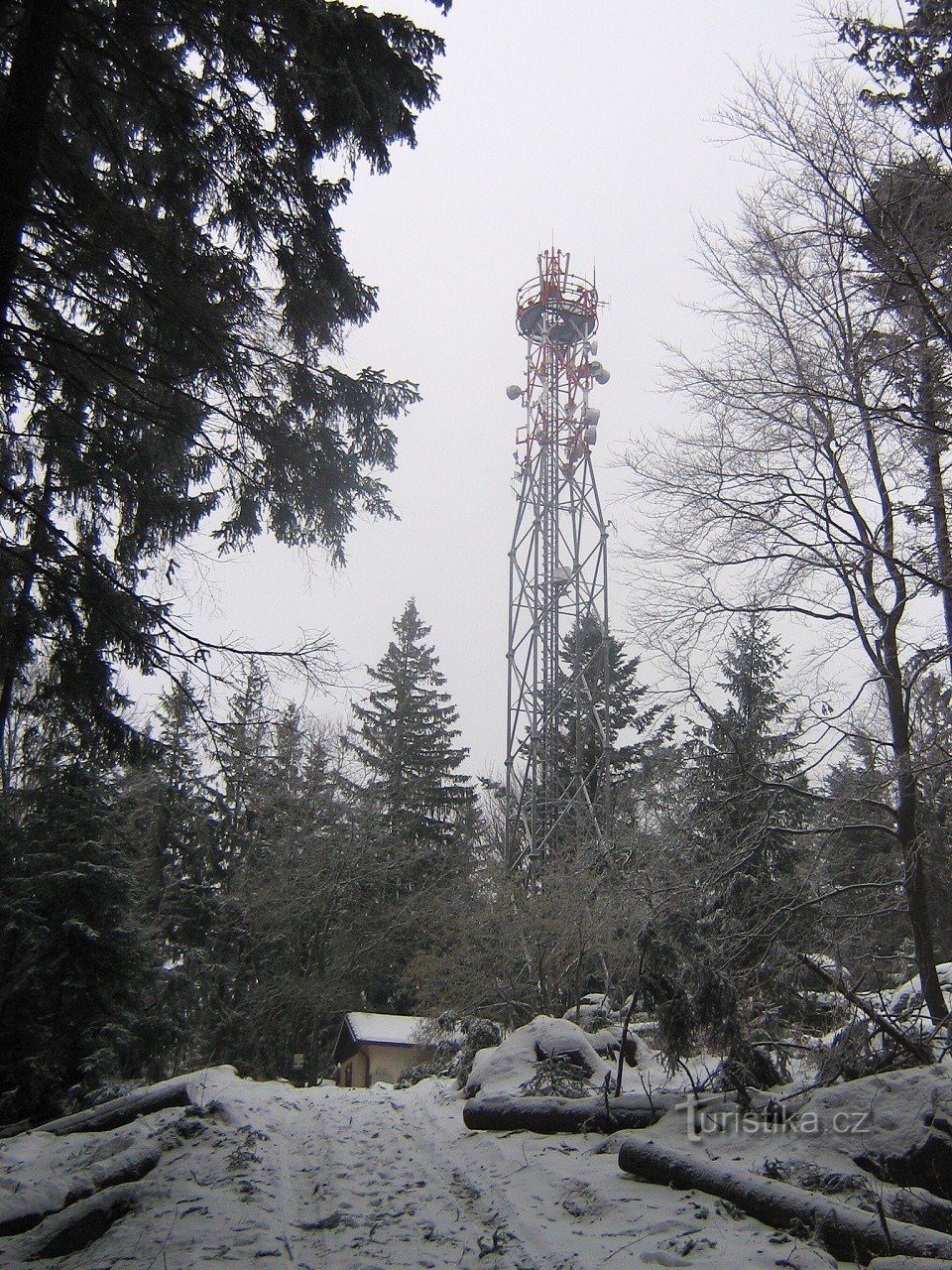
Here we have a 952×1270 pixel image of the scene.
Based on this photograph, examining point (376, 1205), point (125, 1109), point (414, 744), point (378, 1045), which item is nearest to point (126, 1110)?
point (125, 1109)

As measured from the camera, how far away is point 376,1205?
18.9 feet

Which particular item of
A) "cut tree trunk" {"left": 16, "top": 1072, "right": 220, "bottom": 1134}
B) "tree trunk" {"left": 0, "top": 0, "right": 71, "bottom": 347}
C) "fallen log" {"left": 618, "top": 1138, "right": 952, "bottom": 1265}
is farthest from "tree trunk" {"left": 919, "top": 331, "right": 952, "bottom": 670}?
"cut tree trunk" {"left": 16, "top": 1072, "right": 220, "bottom": 1134}

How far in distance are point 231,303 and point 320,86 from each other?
135 cm

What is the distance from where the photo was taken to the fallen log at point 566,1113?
6949 mm

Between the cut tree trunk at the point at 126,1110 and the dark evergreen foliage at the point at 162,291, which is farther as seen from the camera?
the cut tree trunk at the point at 126,1110

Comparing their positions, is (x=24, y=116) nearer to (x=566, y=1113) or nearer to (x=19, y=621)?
(x=19, y=621)

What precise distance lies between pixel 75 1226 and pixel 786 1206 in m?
3.59

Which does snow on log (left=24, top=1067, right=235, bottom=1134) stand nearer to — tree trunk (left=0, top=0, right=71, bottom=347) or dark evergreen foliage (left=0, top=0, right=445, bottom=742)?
dark evergreen foliage (left=0, top=0, right=445, bottom=742)

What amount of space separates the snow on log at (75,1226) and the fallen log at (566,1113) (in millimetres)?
3241

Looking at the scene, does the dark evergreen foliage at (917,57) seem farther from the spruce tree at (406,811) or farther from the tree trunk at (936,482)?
the spruce tree at (406,811)

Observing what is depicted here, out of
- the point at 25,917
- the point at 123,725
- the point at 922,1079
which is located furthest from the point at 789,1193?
the point at 25,917

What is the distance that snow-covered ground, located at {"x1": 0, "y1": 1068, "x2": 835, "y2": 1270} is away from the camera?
4.58 metres

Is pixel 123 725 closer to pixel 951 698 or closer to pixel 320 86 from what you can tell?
pixel 320 86

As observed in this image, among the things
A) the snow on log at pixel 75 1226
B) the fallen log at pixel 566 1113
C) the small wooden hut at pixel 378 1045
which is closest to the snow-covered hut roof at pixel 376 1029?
the small wooden hut at pixel 378 1045
